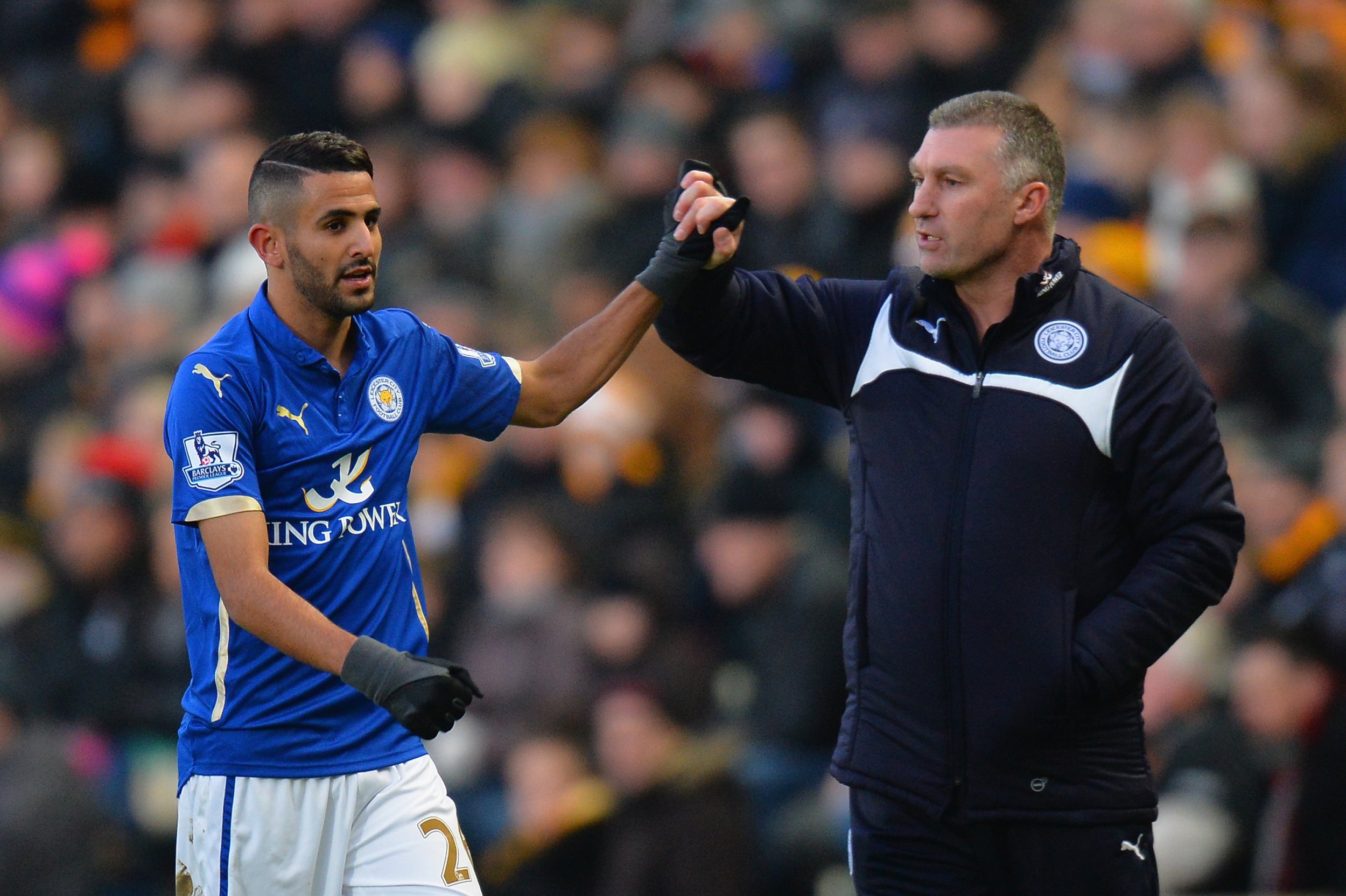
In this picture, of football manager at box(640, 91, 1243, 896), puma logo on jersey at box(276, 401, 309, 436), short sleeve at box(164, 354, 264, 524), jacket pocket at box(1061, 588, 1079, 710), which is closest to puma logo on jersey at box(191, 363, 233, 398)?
short sleeve at box(164, 354, 264, 524)

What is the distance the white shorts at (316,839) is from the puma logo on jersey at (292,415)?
2.41ft

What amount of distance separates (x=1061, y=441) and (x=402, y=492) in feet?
4.61

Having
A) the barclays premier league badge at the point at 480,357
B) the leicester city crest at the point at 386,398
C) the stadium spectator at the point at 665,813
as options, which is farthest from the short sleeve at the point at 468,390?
the stadium spectator at the point at 665,813

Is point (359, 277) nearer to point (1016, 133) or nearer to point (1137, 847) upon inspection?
point (1016, 133)

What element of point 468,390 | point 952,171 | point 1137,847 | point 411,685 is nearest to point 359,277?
point 468,390

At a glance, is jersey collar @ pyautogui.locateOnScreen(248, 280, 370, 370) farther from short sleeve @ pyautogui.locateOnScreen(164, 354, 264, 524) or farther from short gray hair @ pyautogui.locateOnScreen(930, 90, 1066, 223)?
short gray hair @ pyautogui.locateOnScreen(930, 90, 1066, 223)

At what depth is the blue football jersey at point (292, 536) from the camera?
3.74 meters

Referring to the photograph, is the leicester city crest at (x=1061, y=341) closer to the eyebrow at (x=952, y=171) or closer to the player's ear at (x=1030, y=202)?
the player's ear at (x=1030, y=202)

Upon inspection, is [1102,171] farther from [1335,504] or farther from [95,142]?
[95,142]

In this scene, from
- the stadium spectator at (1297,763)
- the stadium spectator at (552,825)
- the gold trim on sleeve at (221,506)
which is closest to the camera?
the gold trim on sleeve at (221,506)

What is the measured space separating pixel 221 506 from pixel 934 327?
5.10 feet

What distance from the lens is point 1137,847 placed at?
3.85 meters

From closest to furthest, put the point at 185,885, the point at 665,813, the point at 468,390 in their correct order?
the point at 185,885 → the point at 468,390 → the point at 665,813

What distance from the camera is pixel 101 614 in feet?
26.1
